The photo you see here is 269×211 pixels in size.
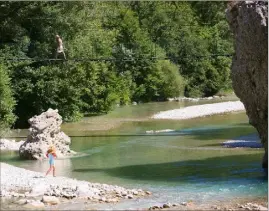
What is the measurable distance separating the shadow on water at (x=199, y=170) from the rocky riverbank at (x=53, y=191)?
9.00 feet

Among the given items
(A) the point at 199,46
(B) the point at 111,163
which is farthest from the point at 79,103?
(A) the point at 199,46

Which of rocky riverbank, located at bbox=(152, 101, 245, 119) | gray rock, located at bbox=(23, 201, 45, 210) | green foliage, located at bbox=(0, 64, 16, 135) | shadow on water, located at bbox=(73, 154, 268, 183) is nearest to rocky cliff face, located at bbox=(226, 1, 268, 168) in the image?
shadow on water, located at bbox=(73, 154, 268, 183)

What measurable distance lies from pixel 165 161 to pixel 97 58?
1660 centimetres

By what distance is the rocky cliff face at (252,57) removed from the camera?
21.0m

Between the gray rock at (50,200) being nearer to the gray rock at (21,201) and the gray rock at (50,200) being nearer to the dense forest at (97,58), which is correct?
the gray rock at (21,201)

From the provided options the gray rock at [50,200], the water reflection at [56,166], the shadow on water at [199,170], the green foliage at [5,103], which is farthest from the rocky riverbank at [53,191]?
the green foliage at [5,103]

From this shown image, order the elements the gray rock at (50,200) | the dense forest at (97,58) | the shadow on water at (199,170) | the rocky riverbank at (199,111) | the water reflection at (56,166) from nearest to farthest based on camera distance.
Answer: the gray rock at (50,200) → the shadow on water at (199,170) → the water reflection at (56,166) → the dense forest at (97,58) → the rocky riverbank at (199,111)

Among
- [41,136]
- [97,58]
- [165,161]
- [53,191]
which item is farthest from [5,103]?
[53,191]

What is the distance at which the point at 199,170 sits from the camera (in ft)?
83.5

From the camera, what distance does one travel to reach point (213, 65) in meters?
73.3

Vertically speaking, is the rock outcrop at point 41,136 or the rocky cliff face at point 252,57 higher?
the rocky cliff face at point 252,57

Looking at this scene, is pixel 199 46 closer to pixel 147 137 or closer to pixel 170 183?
pixel 147 137

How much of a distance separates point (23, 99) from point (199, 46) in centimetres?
3215

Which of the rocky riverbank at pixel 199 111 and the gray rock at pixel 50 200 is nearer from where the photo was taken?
the gray rock at pixel 50 200
